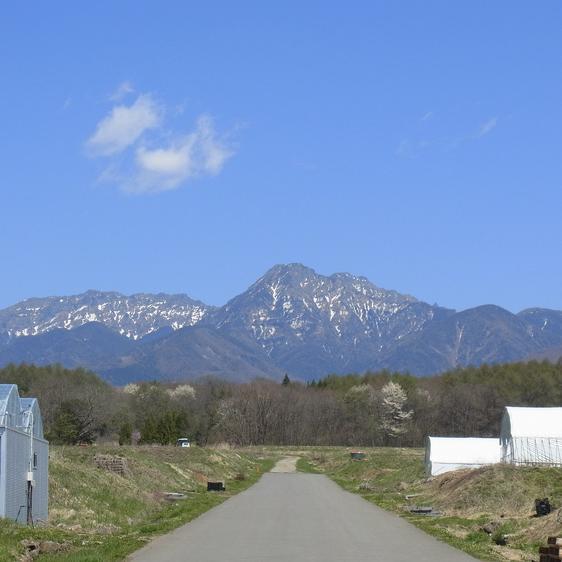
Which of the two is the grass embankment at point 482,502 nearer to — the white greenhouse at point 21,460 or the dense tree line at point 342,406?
the white greenhouse at point 21,460

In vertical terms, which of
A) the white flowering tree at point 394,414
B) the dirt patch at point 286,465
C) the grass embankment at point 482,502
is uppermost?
the white flowering tree at point 394,414

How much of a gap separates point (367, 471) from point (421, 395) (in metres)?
78.5

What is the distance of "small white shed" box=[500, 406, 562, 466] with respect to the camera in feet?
197

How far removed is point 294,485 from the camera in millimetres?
62500

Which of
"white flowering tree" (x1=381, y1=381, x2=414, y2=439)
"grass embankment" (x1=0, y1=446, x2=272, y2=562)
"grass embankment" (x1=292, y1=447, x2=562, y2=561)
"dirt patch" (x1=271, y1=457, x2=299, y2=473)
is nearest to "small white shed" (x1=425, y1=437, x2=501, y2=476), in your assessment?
"grass embankment" (x1=292, y1=447, x2=562, y2=561)

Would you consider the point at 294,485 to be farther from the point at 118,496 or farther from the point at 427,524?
the point at 427,524

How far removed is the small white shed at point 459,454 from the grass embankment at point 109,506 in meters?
11.7

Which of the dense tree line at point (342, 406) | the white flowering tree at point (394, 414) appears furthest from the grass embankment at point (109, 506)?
the white flowering tree at point (394, 414)

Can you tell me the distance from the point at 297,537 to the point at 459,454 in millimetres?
37535

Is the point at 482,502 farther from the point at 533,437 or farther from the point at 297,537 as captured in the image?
the point at 533,437

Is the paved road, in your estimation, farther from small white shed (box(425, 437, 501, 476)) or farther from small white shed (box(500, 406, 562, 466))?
small white shed (box(425, 437, 501, 476))

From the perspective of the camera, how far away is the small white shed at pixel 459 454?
63312 mm

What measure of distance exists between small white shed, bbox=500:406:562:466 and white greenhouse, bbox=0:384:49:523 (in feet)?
112

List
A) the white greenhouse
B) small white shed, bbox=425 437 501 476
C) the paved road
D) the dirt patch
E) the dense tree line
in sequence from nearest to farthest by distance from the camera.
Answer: the paved road → the white greenhouse → small white shed, bbox=425 437 501 476 → the dirt patch → the dense tree line
